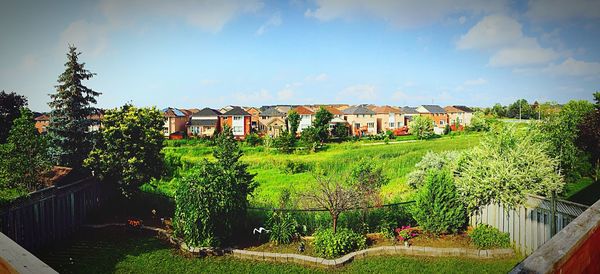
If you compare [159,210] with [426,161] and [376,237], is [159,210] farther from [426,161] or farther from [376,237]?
[426,161]

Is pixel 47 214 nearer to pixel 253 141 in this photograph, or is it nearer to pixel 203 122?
pixel 253 141

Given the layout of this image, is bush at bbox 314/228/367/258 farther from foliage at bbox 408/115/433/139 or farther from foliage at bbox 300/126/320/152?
foliage at bbox 408/115/433/139

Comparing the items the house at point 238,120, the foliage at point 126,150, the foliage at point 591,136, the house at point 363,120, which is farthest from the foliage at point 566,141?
the house at point 238,120

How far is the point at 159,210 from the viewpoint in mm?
14133

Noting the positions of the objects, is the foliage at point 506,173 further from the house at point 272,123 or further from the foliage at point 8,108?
the house at point 272,123

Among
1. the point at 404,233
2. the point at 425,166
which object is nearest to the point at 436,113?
the point at 425,166

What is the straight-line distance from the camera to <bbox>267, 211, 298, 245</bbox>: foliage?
1097 cm

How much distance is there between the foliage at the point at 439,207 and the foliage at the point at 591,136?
33.6ft

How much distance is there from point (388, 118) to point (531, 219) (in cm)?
4501

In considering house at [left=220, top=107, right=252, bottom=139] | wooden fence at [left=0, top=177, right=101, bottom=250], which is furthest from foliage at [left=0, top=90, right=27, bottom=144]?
house at [left=220, top=107, right=252, bottom=139]

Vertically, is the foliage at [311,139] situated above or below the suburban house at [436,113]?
below

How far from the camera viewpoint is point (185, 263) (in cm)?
974

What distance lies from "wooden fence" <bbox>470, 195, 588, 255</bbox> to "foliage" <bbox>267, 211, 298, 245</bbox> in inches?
239

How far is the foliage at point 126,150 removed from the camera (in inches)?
531
